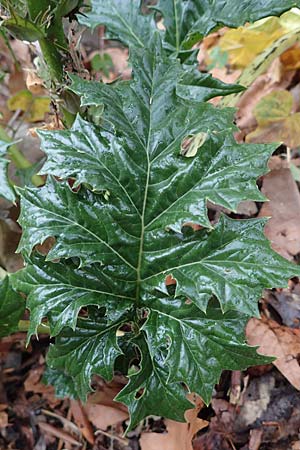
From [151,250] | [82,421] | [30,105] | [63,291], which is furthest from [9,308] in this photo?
[30,105]

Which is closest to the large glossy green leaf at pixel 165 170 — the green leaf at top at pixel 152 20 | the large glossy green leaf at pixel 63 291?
the large glossy green leaf at pixel 63 291

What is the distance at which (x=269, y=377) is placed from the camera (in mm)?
1381

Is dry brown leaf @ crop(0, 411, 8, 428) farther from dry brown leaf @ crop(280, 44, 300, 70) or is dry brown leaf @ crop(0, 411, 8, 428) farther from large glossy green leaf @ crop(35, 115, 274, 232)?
dry brown leaf @ crop(280, 44, 300, 70)

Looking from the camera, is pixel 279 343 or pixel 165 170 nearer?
pixel 165 170

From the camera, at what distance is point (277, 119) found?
1.65m

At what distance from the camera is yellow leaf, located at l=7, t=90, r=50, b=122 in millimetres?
1864

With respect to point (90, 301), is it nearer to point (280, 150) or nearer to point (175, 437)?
point (175, 437)

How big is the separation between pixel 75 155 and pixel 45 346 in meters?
0.76

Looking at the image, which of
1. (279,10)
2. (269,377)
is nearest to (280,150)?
(279,10)

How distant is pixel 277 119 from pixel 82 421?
3.27ft

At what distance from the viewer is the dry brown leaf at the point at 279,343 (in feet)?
4.31

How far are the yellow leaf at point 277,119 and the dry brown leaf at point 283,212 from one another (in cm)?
9

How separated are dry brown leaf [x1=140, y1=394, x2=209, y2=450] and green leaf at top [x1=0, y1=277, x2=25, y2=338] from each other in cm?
42

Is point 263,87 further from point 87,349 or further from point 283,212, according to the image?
point 87,349
